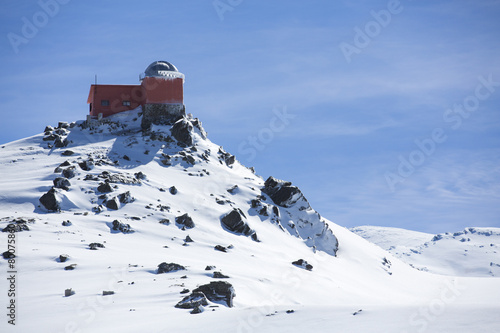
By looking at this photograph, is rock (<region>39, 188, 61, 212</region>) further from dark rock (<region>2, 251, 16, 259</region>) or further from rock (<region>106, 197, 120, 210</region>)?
dark rock (<region>2, 251, 16, 259</region>)

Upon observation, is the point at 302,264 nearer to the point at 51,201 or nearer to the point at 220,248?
the point at 220,248

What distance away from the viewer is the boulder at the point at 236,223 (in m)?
62.6

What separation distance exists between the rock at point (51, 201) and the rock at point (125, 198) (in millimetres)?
6769

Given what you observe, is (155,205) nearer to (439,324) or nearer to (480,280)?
(439,324)

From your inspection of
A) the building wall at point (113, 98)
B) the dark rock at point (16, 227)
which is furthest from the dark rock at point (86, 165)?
the building wall at point (113, 98)

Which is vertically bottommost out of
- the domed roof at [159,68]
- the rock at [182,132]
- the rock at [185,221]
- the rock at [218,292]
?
the rock at [218,292]

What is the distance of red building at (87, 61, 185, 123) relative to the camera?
3191 inches

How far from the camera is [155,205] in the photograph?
5997 cm

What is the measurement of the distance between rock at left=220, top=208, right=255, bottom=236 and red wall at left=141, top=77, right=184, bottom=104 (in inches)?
1022

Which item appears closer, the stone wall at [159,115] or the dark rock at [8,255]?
the dark rock at [8,255]

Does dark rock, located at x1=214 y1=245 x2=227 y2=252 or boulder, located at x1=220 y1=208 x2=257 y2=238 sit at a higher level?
boulder, located at x1=220 y1=208 x2=257 y2=238

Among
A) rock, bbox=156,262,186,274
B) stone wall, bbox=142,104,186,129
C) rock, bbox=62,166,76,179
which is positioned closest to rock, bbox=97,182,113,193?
rock, bbox=62,166,76,179

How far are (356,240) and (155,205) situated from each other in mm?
38056

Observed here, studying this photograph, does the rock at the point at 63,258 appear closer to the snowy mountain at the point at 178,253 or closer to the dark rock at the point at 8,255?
the snowy mountain at the point at 178,253
